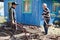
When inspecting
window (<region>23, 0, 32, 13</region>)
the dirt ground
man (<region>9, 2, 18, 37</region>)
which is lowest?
the dirt ground

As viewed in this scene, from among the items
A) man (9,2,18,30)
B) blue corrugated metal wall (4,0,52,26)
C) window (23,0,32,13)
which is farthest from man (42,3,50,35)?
man (9,2,18,30)

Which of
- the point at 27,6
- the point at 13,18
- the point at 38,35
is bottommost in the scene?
the point at 38,35

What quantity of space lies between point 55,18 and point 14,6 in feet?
1.46

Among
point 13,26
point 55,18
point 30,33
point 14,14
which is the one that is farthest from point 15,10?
point 55,18

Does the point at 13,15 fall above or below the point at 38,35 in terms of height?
above

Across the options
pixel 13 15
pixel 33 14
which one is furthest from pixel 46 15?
pixel 13 15

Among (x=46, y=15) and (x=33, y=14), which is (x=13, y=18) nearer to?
→ (x=33, y=14)

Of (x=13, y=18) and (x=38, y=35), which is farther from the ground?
(x=13, y=18)

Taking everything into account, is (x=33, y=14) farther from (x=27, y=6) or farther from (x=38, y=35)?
(x=38, y=35)

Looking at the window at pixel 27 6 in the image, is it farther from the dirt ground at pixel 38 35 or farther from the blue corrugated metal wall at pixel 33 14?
the dirt ground at pixel 38 35

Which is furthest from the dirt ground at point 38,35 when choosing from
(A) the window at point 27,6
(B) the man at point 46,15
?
(A) the window at point 27,6

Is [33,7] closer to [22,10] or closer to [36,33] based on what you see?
[22,10]

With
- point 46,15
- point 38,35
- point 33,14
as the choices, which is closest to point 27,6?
point 33,14

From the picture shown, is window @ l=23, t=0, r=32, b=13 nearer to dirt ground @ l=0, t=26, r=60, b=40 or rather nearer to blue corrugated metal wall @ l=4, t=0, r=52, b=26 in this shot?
blue corrugated metal wall @ l=4, t=0, r=52, b=26
